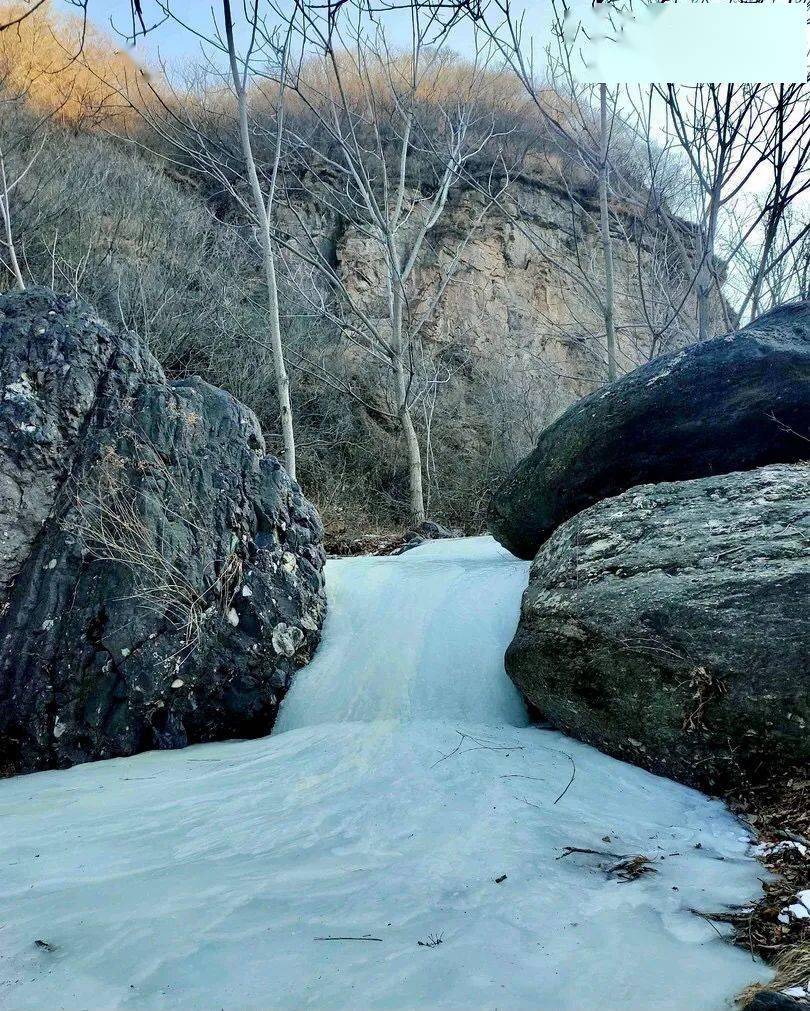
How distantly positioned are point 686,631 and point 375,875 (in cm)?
144

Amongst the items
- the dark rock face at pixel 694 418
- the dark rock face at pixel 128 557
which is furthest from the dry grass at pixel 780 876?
the dark rock face at pixel 128 557

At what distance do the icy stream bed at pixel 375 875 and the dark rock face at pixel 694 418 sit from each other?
57.9 inches

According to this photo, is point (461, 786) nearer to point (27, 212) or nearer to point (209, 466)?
point (209, 466)

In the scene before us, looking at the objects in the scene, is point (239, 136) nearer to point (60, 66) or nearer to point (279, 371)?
point (60, 66)

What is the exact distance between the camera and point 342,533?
8.82 metres

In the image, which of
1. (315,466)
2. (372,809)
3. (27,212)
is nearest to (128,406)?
(372,809)

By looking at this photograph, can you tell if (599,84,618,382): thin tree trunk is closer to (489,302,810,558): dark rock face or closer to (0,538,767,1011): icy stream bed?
(489,302,810,558): dark rock face

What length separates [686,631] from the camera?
2.67 meters

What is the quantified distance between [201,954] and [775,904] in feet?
4.29

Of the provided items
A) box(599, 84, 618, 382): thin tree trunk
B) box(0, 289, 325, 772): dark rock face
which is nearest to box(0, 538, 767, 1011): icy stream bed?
box(0, 289, 325, 772): dark rock face

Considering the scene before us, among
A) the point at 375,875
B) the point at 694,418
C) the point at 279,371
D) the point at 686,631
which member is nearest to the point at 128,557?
the point at 375,875

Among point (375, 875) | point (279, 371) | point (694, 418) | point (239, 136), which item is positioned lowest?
point (375, 875)

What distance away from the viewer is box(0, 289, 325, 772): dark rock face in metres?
3.50

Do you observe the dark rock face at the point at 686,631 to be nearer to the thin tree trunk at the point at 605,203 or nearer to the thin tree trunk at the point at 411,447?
the thin tree trunk at the point at 605,203
